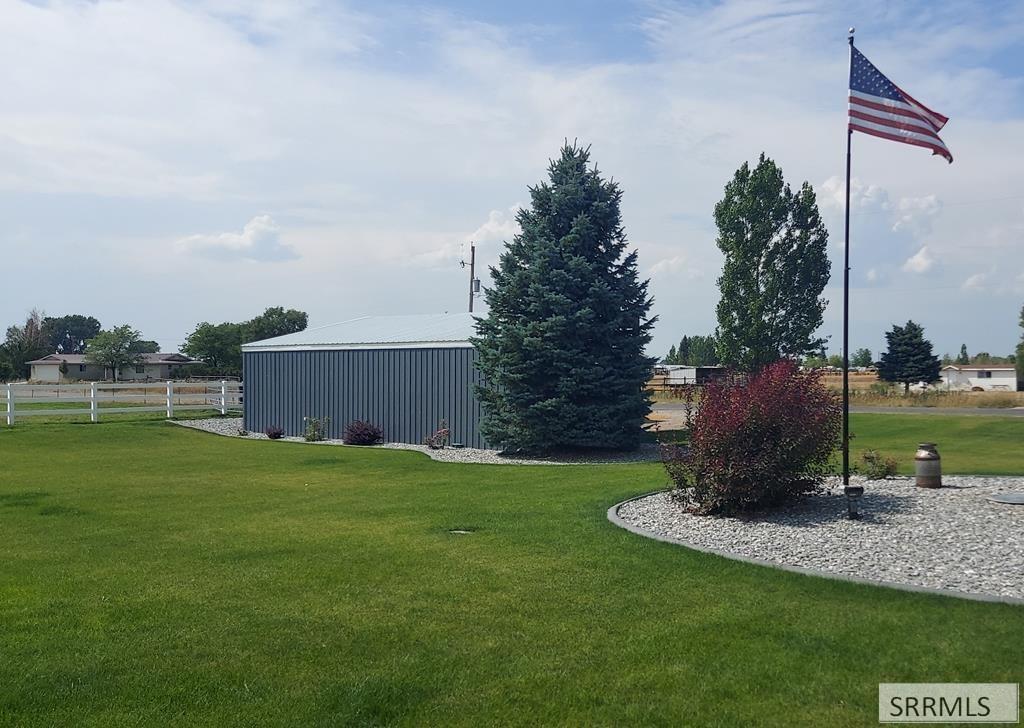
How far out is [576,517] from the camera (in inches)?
408

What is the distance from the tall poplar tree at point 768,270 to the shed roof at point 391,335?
12.0 m

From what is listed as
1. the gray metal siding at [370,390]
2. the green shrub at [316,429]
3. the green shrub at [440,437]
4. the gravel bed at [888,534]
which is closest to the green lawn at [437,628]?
the gravel bed at [888,534]

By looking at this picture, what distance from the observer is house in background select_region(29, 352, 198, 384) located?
3044 inches

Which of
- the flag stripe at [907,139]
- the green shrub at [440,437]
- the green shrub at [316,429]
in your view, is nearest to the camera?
the flag stripe at [907,139]

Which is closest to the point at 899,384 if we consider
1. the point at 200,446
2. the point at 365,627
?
the point at 200,446

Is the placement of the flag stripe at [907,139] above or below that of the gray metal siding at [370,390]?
above

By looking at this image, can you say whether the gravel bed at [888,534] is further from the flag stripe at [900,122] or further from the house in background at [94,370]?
the house in background at [94,370]

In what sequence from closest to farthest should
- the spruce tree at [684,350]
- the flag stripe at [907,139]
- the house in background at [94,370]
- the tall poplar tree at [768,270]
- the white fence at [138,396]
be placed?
the flag stripe at [907,139] → the white fence at [138,396] → the tall poplar tree at [768,270] → the house in background at [94,370] → the spruce tree at [684,350]

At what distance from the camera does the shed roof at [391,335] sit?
23.0 m

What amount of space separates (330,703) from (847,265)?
349 inches

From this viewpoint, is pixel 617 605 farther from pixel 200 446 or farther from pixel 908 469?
pixel 200 446

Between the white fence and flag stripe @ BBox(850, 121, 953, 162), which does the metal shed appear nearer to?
the white fence

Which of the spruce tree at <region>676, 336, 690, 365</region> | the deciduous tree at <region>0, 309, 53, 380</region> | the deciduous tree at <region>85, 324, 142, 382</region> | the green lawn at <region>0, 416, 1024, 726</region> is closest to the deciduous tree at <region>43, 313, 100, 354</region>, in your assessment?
the deciduous tree at <region>0, 309, 53, 380</region>

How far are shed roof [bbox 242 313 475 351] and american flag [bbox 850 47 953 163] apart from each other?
1204 cm
